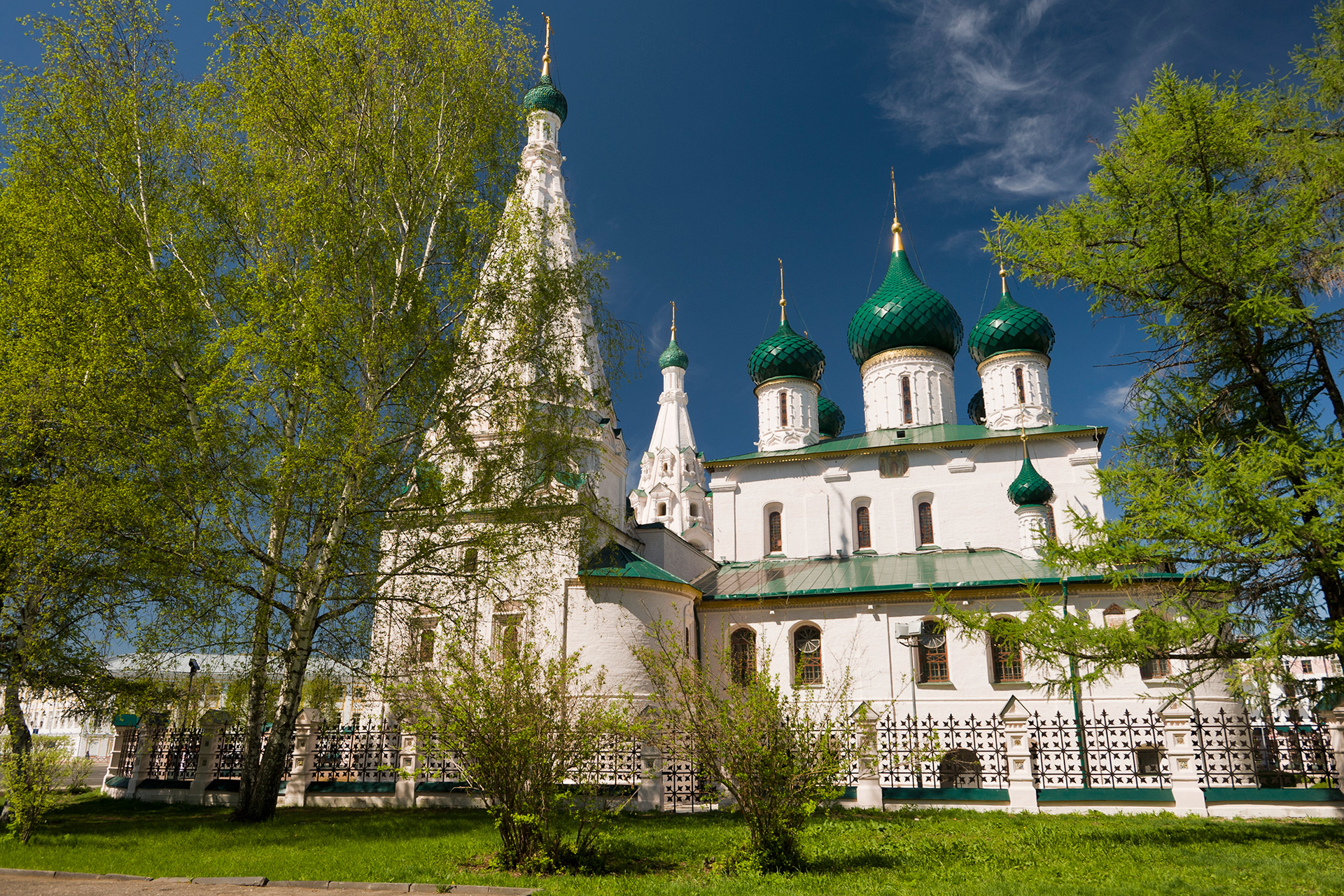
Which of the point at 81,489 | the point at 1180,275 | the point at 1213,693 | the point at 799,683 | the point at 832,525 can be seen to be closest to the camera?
the point at 799,683

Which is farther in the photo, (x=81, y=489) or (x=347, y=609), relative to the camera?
(x=347, y=609)

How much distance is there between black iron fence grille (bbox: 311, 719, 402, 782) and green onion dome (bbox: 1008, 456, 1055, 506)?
1551 centimetres

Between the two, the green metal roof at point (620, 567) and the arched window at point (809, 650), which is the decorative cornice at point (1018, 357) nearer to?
the arched window at point (809, 650)

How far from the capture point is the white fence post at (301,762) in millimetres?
13031

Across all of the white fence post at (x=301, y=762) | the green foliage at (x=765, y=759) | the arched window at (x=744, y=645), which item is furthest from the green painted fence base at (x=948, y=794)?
Answer: the white fence post at (x=301, y=762)

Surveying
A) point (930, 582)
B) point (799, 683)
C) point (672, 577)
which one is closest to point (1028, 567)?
point (930, 582)

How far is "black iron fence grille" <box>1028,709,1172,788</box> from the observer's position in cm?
1153

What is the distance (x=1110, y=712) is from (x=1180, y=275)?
1167 cm

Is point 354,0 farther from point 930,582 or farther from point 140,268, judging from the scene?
point 930,582

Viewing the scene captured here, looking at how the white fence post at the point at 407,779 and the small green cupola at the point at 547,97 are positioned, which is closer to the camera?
the white fence post at the point at 407,779

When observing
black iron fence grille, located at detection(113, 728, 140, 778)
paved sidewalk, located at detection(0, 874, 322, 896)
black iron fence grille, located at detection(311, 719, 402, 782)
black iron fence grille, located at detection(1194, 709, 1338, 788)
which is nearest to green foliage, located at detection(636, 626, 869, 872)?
paved sidewalk, located at detection(0, 874, 322, 896)

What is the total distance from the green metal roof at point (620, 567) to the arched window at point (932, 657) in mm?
5698

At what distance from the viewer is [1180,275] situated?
28.7 feet

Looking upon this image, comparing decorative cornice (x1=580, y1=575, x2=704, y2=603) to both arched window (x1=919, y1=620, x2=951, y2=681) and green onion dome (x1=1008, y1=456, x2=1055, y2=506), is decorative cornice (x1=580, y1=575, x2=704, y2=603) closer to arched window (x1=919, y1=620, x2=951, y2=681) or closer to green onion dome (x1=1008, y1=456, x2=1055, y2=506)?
arched window (x1=919, y1=620, x2=951, y2=681)
